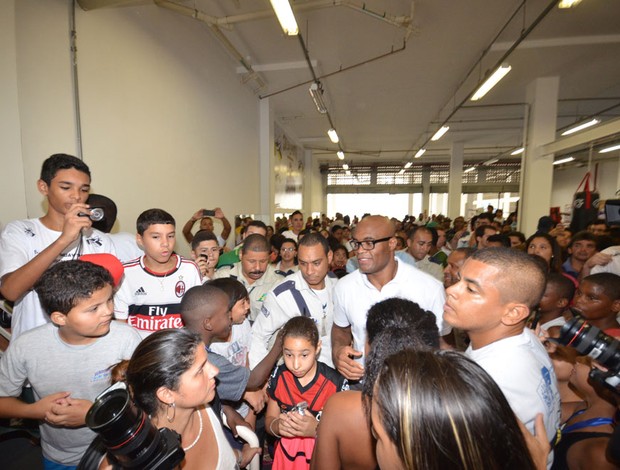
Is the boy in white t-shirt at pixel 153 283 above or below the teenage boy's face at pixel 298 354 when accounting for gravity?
above

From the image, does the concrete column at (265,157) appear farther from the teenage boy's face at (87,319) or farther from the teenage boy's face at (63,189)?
the teenage boy's face at (87,319)

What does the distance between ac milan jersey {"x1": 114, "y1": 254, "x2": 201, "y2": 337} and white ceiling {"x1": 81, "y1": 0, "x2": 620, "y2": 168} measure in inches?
150

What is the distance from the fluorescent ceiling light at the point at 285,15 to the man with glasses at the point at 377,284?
9.22ft

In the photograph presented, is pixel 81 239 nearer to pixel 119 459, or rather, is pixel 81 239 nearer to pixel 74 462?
pixel 74 462

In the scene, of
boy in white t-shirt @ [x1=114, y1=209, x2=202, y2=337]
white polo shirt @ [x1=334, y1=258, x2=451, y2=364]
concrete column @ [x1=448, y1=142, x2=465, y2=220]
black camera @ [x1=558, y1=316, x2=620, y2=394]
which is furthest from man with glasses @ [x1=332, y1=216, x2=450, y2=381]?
concrete column @ [x1=448, y1=142, x2=465, y2=220]

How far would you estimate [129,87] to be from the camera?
11.1 ft

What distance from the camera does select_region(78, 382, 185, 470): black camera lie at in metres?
0.69

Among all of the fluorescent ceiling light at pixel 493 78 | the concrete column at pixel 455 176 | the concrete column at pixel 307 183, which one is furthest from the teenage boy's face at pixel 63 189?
the concrete column at pixel 455 176

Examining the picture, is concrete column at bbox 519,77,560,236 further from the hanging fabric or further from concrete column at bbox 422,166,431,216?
concrete column at bbox 422,166,431,216

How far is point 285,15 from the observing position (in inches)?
135

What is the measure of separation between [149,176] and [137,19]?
6.13ft

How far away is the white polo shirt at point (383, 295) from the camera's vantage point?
193 centimetres

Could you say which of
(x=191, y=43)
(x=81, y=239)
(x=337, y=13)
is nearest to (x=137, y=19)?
(x=191, y=43)

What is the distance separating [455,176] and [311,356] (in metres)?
13.8
